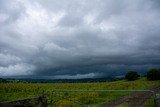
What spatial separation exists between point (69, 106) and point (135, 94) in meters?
4.21

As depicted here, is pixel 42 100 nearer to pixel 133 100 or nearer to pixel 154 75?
pixel 133 100

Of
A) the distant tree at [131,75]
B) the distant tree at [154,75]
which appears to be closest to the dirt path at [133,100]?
the distant tree at [154,75]

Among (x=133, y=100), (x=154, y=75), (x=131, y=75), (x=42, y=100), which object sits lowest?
(x=133, y=100)

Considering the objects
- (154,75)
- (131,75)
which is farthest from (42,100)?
(131,75)

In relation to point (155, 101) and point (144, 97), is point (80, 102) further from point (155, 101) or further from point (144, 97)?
point (155, 101)

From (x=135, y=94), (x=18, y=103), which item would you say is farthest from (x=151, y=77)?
(x=18, y=103)

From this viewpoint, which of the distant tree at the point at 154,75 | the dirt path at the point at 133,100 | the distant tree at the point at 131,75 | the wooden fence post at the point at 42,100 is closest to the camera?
the dirt path at the point at 133,100

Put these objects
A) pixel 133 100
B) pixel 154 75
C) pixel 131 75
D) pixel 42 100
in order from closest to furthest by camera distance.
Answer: pixel 42 100 → pixel 133 100 → pixel 154 75 → pixel 131 75

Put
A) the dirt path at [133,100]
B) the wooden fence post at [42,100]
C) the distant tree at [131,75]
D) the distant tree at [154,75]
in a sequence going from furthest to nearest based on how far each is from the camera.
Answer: the distant tree at [131,75] < the distant tree at [154,75] < the wooden fence post at [42,100] < the dirt path at [133,100]

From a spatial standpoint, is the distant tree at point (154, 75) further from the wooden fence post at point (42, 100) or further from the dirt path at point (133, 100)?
the wooden fence post at point (42, 100)

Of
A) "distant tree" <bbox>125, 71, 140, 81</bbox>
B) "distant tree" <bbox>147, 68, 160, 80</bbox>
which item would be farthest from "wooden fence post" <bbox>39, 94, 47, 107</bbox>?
"distant tree" <bbox>125, 71, 140, 81</bbox>

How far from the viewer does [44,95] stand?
13375mm

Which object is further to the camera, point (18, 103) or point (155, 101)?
point (18, 103)

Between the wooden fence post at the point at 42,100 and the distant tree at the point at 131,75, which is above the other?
the distant tree at the point at 131,75
